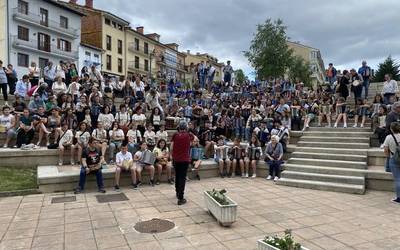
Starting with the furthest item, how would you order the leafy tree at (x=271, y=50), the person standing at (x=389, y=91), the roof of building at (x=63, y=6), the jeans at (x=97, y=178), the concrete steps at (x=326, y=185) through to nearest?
the roof of building at (x=63, y=6) < the leafy tree at (x=271, y=50) < the person standing at (x=389, y=91) < the concrete steps at (x=326, y=185) < the jeans at (x=97, y=178)

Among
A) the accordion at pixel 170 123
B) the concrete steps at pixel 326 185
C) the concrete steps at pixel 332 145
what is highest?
the accordion at pixel 170 123

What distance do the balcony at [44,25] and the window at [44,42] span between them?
93 centimetres

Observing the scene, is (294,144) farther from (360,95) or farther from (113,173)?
(113,173)

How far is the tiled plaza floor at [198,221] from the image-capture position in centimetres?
548

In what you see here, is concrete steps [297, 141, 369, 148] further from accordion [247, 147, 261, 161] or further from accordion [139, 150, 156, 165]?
accordion [139, 150, 156, 165]

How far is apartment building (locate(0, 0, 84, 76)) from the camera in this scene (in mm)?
34312

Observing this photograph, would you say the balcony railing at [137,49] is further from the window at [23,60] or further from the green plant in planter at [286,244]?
the green plant in planter at [286,244]

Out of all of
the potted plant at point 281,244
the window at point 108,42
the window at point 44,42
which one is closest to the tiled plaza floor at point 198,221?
the potted plant at point 281,244

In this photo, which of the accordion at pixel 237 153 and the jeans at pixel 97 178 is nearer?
the jeans at pixel 97 178

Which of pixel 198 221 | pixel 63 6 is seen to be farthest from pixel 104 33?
pixel 198 221

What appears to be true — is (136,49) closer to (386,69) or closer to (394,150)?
(386,69)

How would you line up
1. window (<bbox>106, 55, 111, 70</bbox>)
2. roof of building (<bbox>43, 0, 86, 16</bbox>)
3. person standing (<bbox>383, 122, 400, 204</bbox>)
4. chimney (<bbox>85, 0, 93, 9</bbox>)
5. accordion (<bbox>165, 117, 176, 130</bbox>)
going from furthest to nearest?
window (<bbox>106, 55, 111, 70</bbox>), chimney (<bbox>85, 0, 93, 9</bbox>), roof of building (<bbox>43, 0, 86, 16</bbox>), accordion (<bbox>165, 117, 176, 130</bbox>), person standing (<bbox>383, 122, 400, 204</bbox>)

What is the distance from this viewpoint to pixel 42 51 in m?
37.6

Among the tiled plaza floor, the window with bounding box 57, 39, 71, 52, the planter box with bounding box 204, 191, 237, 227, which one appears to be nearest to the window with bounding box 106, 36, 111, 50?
the window with bounding box 57, 39, 71, 52
